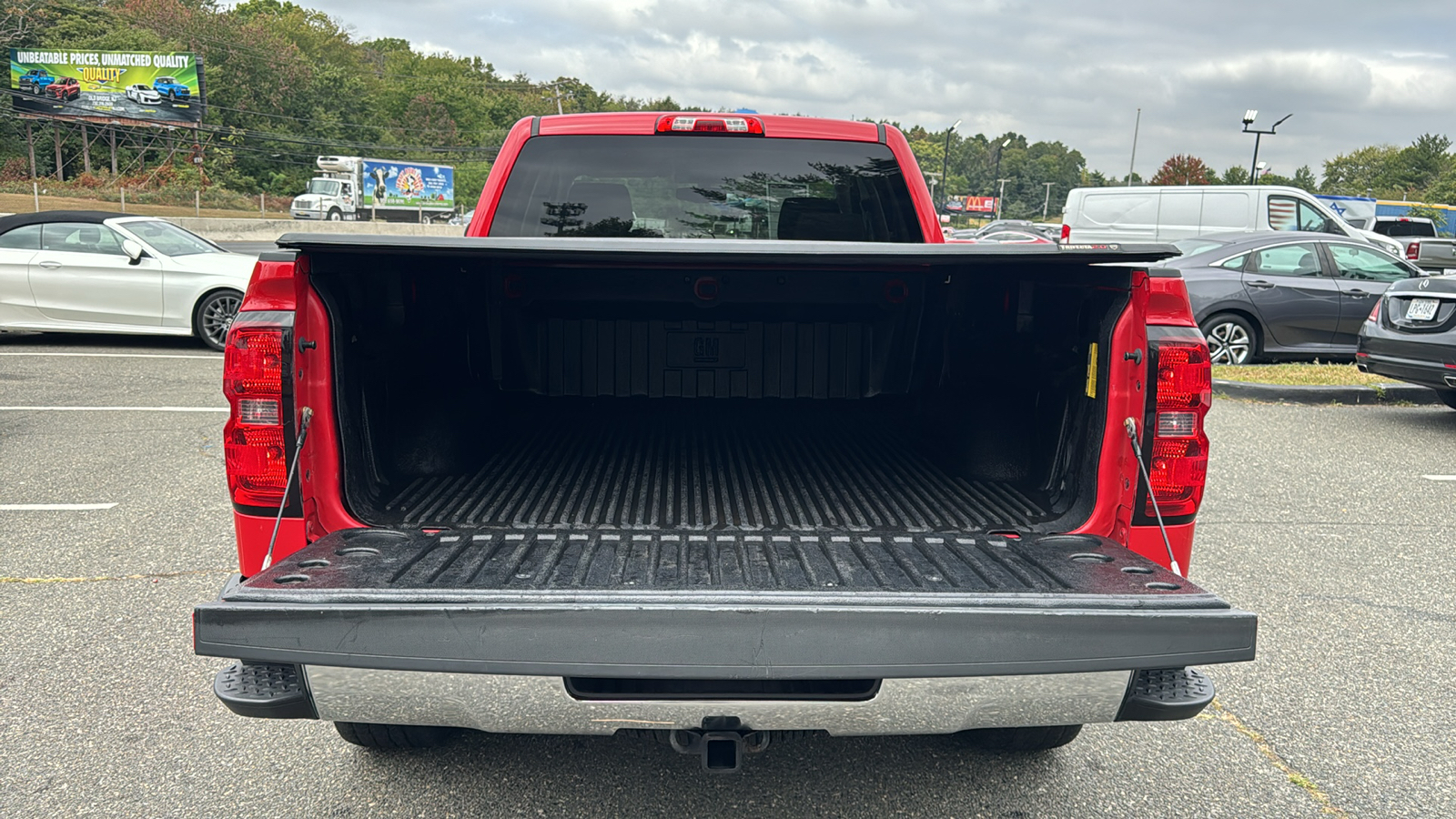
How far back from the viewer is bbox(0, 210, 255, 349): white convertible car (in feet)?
35.8

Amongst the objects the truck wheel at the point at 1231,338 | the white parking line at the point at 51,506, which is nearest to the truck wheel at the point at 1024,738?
the white parking line at the point at 51,506

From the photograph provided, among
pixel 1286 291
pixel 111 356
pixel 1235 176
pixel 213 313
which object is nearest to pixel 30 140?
pixel 111 356

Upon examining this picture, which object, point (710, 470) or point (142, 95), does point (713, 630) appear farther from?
point (142, 95)

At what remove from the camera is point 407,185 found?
60812 millimetres

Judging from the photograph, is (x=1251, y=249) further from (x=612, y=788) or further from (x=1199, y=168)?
(x=1199, y=168)

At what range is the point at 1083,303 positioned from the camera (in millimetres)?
2791

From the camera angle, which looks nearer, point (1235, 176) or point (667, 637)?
point (667, 637)

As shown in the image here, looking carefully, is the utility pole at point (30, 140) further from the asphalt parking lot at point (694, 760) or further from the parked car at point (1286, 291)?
the parked car at point (1286, 291)

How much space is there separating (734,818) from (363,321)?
5.51 ft

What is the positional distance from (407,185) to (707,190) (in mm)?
61101

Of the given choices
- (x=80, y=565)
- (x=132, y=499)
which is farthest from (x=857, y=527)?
(x=132, y=499)

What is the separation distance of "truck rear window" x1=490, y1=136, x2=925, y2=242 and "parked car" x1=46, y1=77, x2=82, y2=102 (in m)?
62.5

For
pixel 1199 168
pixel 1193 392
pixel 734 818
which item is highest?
pixel 1199 168

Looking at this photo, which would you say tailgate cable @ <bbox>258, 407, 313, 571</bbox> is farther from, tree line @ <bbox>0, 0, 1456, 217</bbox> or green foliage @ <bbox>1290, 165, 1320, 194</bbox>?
green foliage @ <bbox>1290, 165, 1320, 194</bbox>
